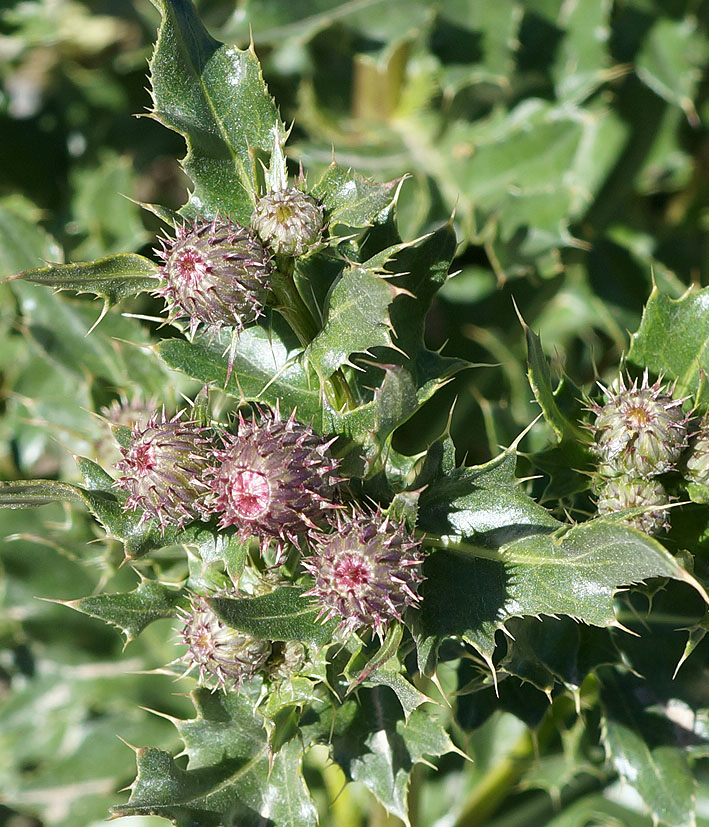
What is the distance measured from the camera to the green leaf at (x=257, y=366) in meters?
2.74

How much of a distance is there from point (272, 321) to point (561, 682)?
159cm

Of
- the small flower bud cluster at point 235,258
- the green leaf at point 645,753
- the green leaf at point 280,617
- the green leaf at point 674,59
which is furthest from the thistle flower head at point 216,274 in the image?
the green leaf at point 674,59

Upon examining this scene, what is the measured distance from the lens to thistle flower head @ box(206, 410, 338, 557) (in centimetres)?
225

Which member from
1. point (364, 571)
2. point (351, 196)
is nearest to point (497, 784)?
point (364, 571)

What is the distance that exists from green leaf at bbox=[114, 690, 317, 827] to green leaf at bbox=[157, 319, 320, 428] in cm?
101

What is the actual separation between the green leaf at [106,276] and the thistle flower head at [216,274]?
0.12 meters

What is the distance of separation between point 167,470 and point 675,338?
1.84 meters

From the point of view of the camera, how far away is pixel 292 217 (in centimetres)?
248

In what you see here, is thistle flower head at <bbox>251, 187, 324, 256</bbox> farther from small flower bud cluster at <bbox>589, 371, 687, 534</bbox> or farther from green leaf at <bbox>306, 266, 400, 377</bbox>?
small flower bud cluster at <bbox>589, 371, 687, 534</bbox>

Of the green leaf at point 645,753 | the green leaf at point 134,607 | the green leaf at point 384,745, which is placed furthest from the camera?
the green leaf at point 645,753

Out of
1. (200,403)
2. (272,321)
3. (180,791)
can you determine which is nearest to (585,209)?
(272,321)

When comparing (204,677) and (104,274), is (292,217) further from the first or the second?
(204,677)

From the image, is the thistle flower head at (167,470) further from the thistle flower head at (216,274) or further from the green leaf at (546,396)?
the green leaf at (546,396)

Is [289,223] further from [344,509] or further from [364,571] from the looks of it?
[364,571]
